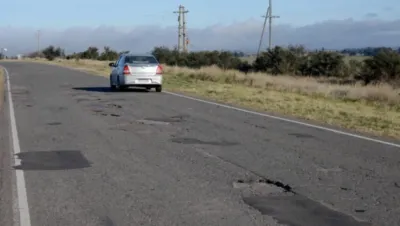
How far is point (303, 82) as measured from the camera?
43469 millimetres

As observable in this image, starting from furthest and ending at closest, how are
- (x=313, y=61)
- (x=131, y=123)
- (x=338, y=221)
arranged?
(x=313, y=61)
(x=131, y=123)
(x=338, y=221)

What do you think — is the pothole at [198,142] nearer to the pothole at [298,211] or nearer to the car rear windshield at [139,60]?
the pothole at [298,211]

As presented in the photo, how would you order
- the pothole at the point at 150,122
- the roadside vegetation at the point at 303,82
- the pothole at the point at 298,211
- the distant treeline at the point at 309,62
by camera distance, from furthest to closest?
the distant treeline at the point at 309,62
the roadside vegetation at the point at 303,82
the pothole at the point at 150,122
the pothole at the point at 298,211

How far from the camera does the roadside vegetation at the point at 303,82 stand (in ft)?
59.3

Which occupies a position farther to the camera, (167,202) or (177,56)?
(177,56)

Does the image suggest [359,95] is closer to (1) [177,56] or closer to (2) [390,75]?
(2) [390,75]

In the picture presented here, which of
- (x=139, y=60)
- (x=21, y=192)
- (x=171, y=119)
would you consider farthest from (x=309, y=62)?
(x=21, y=192)

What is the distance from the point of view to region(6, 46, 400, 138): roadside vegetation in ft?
59.3

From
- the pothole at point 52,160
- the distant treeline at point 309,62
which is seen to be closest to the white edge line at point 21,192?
the pothole at point 52,160

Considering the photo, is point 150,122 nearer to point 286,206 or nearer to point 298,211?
point 286,206

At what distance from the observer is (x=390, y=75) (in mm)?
48219

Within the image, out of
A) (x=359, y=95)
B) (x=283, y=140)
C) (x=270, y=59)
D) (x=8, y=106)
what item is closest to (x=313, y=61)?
(x=270, y=59)

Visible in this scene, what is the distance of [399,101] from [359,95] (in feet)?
12.2

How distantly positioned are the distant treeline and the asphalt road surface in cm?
3308
